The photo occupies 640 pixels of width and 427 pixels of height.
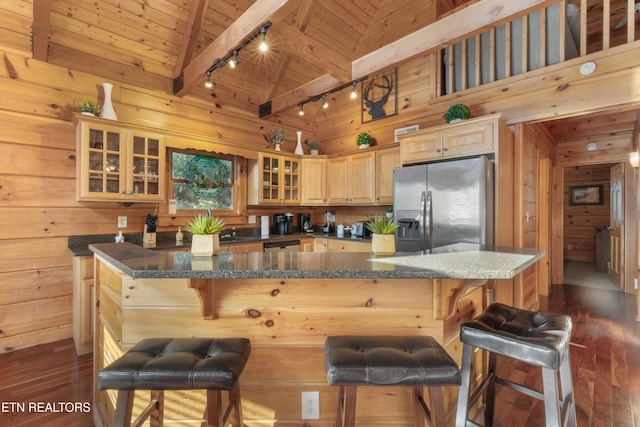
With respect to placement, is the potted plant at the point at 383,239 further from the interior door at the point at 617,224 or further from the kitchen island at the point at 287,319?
the interior door at the point at 617,224

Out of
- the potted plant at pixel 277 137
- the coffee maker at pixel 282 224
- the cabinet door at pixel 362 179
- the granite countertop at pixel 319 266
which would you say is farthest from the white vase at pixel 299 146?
the granite countertop at pixel 319 266

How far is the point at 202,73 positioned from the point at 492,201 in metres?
3.29

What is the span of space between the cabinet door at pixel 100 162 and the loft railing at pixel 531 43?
389cm

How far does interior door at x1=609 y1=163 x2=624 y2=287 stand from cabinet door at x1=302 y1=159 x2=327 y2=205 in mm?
4607

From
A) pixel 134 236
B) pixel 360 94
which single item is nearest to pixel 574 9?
pixel 360 94

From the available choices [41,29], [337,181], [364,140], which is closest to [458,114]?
[364,140]

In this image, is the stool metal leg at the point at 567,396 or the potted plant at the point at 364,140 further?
the potted plant at the point at 364,140

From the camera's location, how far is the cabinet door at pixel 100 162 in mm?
2826

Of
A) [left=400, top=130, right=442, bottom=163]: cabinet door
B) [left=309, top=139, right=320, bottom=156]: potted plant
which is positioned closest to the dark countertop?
[left=400, top=130, right=442, bottom=163]: cabinet door

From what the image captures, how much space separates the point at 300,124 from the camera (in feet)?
17.1

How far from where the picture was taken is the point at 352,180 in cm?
443

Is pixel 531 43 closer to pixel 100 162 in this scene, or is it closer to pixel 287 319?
pixel 287 319

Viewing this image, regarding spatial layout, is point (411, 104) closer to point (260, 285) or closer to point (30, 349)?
point (260, 285)

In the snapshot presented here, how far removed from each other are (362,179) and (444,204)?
1.56 m
